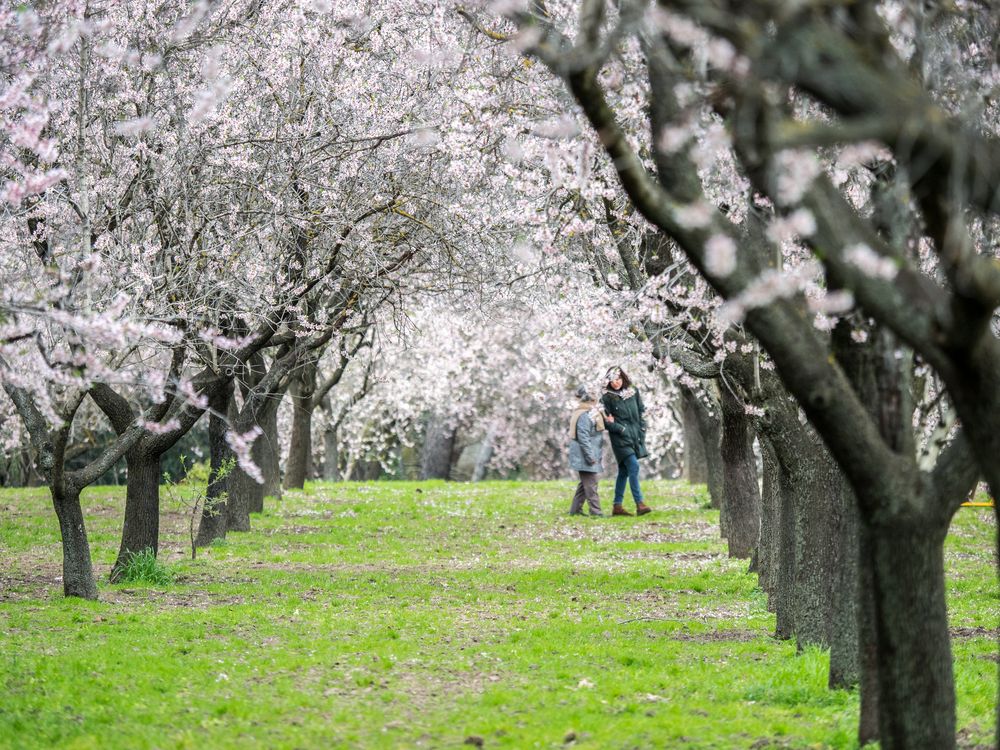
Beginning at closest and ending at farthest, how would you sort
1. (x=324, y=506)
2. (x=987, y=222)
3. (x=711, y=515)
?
(x=987, y=222)
(x=711, y=515)
(x=324, y=506)

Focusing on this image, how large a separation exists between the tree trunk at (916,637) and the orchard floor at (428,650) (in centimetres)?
117

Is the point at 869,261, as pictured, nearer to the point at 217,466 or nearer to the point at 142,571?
the point at 142,571

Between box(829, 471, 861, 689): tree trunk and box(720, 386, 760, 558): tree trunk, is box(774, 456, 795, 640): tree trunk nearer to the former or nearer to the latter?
box(829, 471, 861, 689): tree trunk

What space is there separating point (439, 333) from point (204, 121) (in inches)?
706

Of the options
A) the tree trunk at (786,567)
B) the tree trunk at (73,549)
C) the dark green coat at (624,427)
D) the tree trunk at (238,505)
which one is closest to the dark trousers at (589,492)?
the dark green coat at (624,427)

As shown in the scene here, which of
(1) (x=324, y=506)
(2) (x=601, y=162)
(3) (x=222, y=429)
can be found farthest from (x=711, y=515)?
(2) (x=601, y=162)

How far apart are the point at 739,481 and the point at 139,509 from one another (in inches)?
292

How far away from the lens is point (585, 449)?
2072 centimetres

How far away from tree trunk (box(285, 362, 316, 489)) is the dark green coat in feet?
18.4

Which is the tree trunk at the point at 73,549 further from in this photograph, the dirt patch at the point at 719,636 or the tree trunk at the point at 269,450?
the tree trunk at the point at 269,450

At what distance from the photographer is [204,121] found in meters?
11.6

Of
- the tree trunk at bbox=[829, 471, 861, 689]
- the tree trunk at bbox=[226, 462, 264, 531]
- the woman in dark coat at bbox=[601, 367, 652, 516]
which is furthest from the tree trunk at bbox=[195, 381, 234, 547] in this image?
the tree trunk at bbox=[829, 471, 861, 689]

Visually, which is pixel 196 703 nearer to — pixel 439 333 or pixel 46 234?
pixel 46 234

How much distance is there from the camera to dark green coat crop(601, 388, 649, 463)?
2069 centimetres
